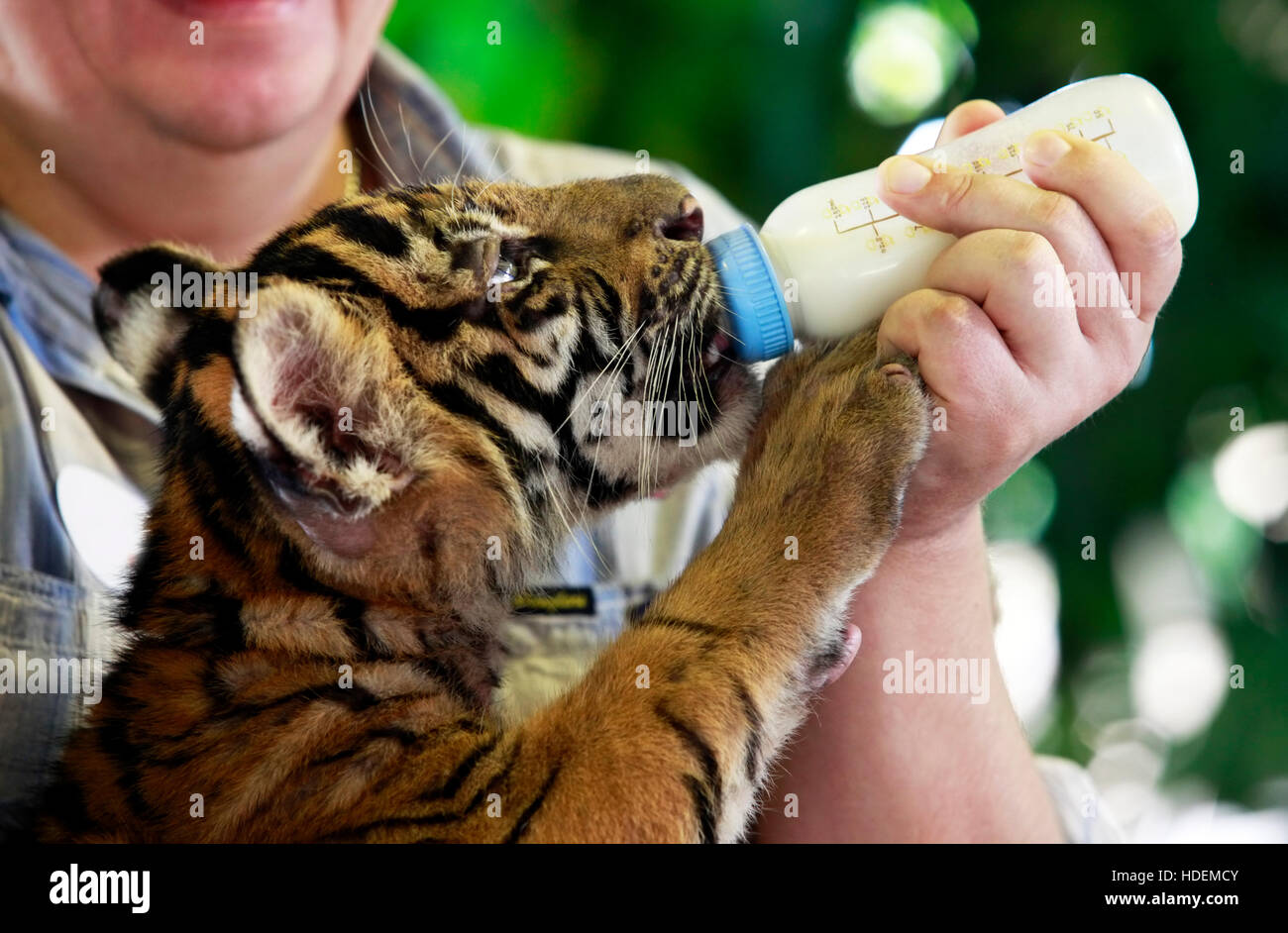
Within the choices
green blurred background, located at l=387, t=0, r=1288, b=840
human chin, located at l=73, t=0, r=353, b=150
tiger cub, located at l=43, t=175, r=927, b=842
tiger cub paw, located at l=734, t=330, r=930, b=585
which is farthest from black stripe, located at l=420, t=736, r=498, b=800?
green blurred background, located at l=387, t=0, r=1288, b=840

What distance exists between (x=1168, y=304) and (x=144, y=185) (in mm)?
1326

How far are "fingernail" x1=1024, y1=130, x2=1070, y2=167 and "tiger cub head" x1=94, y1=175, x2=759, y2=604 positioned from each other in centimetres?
26

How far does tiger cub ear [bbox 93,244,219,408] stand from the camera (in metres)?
0.95

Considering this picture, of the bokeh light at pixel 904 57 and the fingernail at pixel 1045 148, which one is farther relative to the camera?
the bokeh light at pixel 904 57

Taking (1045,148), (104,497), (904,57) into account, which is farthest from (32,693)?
(904,57)

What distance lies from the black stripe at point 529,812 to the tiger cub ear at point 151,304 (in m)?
0.49

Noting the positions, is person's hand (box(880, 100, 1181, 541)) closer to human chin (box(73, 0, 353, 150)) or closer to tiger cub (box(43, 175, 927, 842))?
tiger cub (box(43, 175, 927, 842))

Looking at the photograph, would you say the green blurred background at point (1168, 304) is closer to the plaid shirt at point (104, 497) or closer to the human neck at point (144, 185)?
the plaid shirt at point (104, 497)

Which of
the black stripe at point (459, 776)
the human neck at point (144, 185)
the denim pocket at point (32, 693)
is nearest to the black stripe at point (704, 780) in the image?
the black stripe at point (459, 776)

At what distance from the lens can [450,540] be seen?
2.78 ft

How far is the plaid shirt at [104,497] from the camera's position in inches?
39.0

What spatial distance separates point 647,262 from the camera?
92 centimetres

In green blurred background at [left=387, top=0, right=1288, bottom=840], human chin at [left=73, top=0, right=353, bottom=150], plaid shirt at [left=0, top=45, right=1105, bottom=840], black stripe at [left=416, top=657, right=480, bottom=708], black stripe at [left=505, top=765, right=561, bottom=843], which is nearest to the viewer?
black stripe at [left=505, top=765, right=561, bottom=843]
